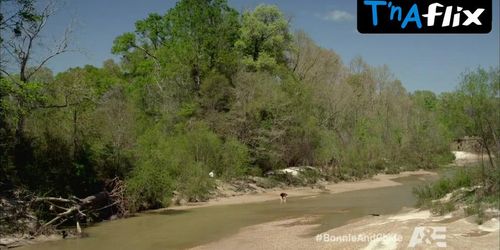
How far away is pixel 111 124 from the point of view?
110 ft

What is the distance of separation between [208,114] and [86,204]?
71.3ft

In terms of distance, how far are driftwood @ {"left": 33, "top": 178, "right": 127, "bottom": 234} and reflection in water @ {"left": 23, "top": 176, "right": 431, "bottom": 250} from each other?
3.57ft

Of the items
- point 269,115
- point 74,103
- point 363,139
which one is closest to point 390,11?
point 74,103

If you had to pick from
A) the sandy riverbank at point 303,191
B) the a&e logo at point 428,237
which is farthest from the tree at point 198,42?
the a&e logo at point 428,237

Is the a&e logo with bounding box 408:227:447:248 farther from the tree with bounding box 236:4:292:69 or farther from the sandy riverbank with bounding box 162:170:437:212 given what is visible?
the tree with bounding box 236:4:292:69

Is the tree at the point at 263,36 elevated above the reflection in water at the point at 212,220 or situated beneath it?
elevated above

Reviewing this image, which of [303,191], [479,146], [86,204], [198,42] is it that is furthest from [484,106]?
[198,42]

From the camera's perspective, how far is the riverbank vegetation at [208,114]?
1086 inches

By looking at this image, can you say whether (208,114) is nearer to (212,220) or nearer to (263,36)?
(263,36)

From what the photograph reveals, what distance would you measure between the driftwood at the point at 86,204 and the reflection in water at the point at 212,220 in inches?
42.8

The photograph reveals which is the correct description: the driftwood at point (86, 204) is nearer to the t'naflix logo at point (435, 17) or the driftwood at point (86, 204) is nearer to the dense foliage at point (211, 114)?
the dense foliage at point (211, 114)

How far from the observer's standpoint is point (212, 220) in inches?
1243

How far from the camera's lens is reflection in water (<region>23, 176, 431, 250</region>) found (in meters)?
24.4

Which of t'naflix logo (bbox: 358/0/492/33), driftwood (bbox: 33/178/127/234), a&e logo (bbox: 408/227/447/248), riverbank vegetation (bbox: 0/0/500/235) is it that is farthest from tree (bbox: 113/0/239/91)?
t'naflix logo (bbox: 358/0/492/33)
